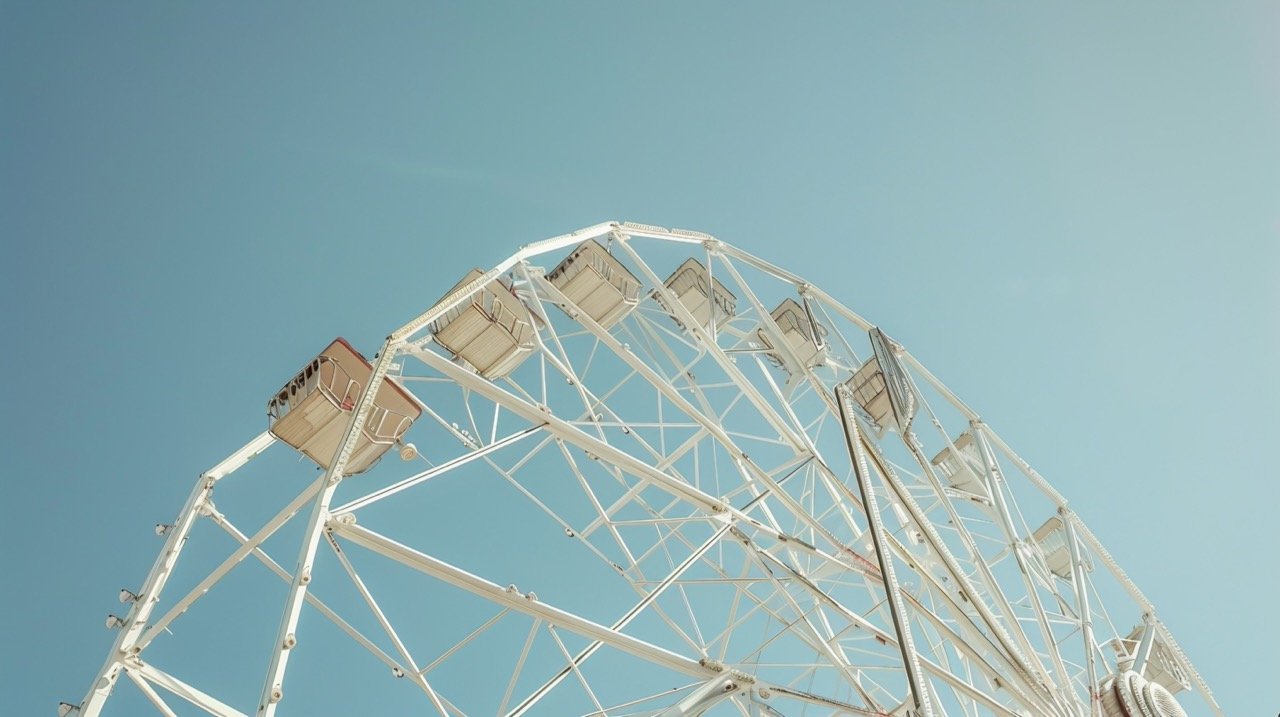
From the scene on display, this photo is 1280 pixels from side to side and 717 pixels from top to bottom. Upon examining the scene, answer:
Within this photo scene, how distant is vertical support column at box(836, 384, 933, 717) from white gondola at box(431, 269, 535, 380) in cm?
566

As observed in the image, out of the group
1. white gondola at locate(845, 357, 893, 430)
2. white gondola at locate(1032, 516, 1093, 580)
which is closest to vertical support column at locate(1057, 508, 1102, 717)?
white gondola at locate(1032, 516, 1093, 580)

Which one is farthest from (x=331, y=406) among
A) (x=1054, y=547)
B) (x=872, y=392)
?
(x=1054, y=547)

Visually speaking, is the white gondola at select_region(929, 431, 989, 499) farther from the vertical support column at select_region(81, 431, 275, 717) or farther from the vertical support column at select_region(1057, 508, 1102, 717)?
the vertical support column at select_region(81, 431, 275, 717)

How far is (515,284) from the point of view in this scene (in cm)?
1555

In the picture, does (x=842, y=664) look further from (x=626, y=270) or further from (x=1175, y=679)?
(x=1175, y=679)

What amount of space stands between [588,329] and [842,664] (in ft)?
21.7

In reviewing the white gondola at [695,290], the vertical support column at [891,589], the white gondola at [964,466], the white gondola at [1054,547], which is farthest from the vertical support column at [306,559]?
the white gondola at [1054,547]

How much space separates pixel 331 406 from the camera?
12680 millimetres

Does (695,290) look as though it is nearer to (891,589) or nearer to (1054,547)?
(1054,547)

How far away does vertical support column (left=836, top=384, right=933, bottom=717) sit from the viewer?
30.7 ft

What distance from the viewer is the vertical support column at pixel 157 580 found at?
35.9 ft

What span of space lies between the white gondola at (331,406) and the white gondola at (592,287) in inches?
217


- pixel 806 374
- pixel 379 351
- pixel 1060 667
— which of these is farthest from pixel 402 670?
pixel 1060 667

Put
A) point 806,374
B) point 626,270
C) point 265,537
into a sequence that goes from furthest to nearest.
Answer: point 626,270 → point 806,374 → point 265,537
